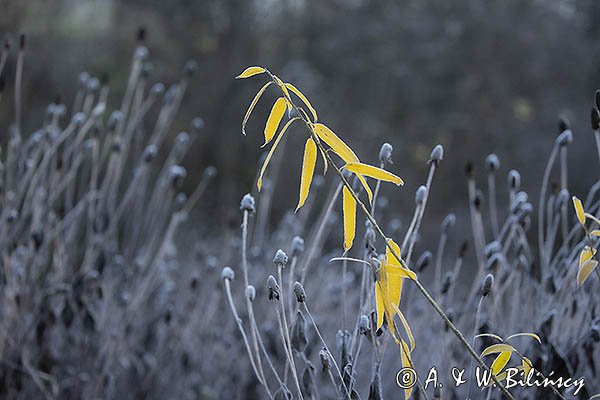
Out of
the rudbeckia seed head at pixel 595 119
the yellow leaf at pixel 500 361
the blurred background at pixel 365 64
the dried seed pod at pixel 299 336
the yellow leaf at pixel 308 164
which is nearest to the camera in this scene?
the yellow leaf at pixel 308 164

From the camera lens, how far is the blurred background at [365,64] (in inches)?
263

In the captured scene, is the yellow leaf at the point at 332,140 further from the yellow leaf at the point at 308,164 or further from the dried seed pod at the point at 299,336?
the dried seed pod at the point at 299,336

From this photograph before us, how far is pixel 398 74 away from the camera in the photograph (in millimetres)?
7078

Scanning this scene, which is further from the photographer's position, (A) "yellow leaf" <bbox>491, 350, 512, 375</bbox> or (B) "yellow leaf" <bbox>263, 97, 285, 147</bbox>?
(A) "yellow leaf" <bbox>491, 350, 512, 375</bbox>

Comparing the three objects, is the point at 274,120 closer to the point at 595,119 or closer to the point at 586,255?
the point at 586,255

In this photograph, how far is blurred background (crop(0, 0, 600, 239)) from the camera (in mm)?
6691

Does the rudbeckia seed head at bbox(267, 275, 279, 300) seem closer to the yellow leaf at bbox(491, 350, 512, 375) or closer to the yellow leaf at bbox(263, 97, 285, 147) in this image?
the yellow leaf at bbox(263, 97, 285, 147)

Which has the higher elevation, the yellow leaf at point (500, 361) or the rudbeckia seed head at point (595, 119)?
the rudbeckia seed head at point (595, 119)

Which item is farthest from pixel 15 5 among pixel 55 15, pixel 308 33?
pixel 308 33

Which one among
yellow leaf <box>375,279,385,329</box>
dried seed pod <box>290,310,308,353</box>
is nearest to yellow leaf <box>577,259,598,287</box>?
yellow leaf <box>375,279,385,329</box>

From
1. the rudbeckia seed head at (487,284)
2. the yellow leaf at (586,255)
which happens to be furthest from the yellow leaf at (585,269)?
the rudbeckia seed head at (487,284)

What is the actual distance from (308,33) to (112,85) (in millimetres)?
2029

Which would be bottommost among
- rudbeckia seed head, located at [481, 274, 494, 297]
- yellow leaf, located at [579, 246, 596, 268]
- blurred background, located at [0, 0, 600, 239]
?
blurred background, located at [0, 0, 600, 239]

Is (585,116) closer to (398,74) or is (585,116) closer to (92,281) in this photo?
(398,74)
